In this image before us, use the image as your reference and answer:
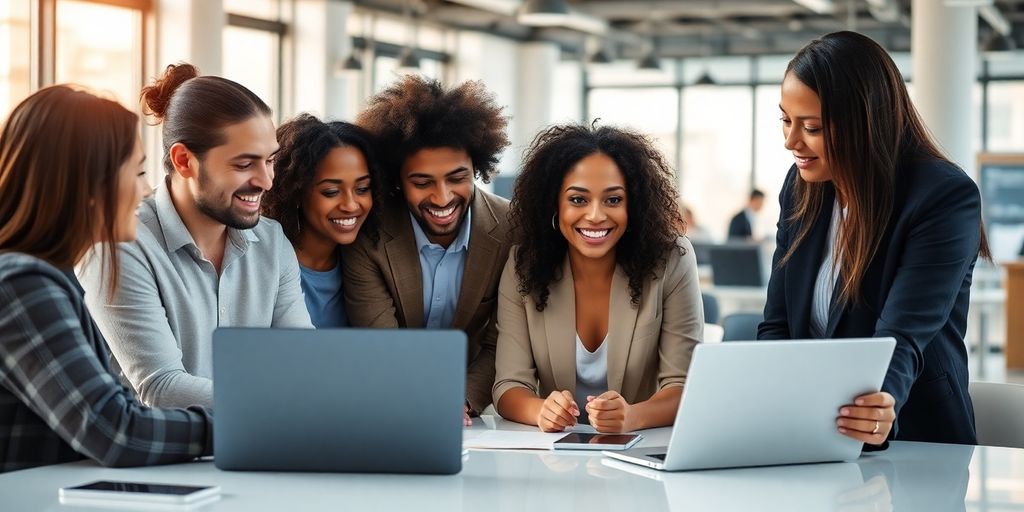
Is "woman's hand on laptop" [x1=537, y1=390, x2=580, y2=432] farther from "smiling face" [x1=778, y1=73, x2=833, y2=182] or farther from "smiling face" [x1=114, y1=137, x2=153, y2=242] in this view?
"smiling face" [x1=114, y1=137, x2=153, y2=242]

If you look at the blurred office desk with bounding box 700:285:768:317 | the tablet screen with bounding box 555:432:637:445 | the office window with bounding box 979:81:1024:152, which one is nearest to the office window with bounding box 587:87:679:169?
the office window with bounding box 979:81:1024:152

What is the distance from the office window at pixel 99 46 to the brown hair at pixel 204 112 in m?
6.96

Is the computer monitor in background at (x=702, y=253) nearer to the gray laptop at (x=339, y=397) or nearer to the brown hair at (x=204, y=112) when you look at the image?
the brown hair at (x=204, y=112)

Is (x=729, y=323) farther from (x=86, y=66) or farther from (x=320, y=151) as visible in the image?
(x=86, y=66)

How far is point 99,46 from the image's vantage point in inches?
382

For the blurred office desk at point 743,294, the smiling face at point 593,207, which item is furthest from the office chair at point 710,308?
the smiling face at point 593,207

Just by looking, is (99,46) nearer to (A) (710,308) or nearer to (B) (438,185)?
(A) (710,308)

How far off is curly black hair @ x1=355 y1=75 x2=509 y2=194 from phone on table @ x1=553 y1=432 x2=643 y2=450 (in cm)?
101

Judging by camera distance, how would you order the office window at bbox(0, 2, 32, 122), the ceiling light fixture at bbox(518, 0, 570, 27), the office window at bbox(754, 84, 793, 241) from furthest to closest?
the office window at bbox(754, 84, 793, 241), the ceiling light fixture at bbox(518, 0, 570, 27), the office window at bbox(0, 2, 32, 122)

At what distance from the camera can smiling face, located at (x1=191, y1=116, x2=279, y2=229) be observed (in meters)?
2.58

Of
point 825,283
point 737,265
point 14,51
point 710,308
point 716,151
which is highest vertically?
point 14,51

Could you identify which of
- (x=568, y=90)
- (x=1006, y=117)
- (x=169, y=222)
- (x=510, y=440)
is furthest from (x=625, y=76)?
(x=510, y=440)

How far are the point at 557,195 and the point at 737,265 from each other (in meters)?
5.31

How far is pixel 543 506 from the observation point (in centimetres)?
181
